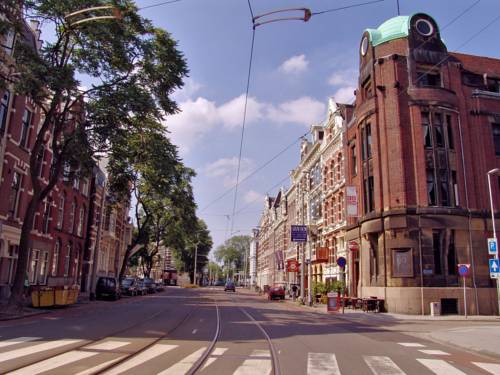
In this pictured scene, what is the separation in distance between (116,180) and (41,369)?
73.9ft

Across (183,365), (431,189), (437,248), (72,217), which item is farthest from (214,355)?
(72,217)

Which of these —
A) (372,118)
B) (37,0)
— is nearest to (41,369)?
(37,0)

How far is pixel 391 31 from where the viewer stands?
3066 centimetres

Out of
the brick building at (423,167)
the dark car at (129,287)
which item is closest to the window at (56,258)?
the dark car at (129,287)

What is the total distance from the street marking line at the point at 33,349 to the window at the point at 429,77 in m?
26.4

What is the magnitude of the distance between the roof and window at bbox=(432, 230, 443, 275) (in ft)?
44.4

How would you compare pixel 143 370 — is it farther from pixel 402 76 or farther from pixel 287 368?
pixel 402 76

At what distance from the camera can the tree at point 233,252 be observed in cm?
14800

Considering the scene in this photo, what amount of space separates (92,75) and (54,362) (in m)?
16.0

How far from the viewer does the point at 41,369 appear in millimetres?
7664

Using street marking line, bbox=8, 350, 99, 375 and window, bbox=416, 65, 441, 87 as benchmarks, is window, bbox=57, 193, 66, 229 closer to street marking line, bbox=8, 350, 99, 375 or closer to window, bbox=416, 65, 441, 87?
window, bbox=416, 65, 441, 87

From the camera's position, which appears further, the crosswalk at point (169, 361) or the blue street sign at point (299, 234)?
the blue street sign at point (299, 234)

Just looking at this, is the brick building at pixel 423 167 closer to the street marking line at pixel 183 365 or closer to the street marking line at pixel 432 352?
the street marking line at pixel 432 352

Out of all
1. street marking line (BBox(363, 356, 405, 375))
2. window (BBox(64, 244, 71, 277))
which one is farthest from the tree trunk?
window (BBox(64, 244, 71, 277))
